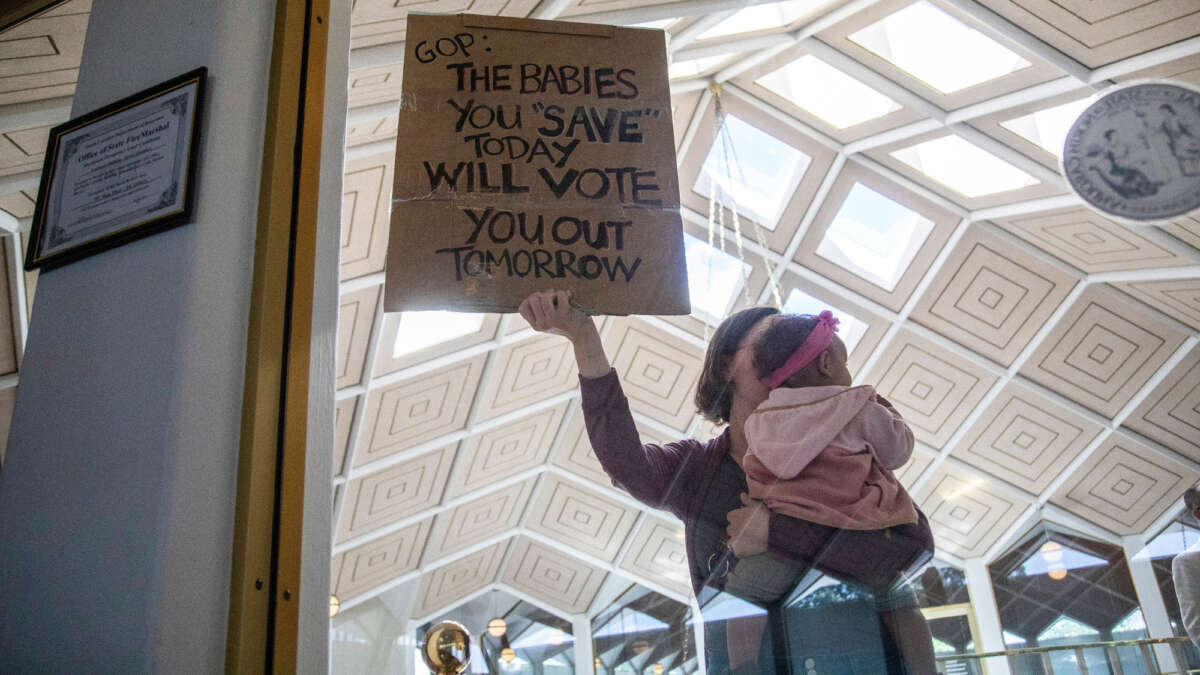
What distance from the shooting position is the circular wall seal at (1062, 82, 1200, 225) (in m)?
1.19

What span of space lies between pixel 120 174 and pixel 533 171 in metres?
0.64

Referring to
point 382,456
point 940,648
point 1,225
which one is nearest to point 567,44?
point 382,456

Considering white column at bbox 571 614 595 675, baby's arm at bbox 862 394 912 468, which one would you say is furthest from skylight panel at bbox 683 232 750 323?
white column at bbox 571 614 595 675

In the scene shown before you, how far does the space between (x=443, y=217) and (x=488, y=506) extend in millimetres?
576

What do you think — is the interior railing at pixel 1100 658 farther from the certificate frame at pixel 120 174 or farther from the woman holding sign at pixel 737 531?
the certificate frame at pixel 120 174

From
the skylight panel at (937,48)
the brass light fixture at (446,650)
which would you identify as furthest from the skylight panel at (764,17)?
the brass light fixture at (446,650)

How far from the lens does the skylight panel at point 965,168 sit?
1462 mm

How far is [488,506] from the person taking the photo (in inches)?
60.8

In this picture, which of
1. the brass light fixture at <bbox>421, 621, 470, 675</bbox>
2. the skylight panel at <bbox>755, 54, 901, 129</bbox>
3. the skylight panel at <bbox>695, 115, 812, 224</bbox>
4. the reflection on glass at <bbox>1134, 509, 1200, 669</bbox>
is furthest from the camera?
the skylight panel at <bbox>755, 54, 901, 129</bbox>

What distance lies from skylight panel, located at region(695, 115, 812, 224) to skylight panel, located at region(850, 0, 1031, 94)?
34 cm

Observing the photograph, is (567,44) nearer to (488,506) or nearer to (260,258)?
(260,258)

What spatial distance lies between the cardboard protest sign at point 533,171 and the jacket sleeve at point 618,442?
0.41 feet

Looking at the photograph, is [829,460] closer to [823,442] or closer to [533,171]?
[823,442]

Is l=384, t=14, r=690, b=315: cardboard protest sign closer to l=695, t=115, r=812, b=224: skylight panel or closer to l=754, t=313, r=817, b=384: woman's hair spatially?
l=754, t=313, r=817, b=384: woman's hair
